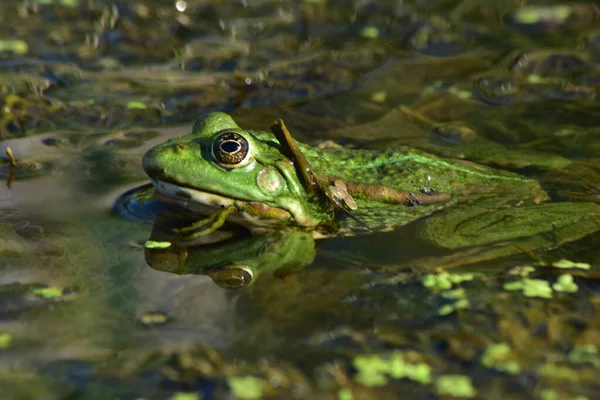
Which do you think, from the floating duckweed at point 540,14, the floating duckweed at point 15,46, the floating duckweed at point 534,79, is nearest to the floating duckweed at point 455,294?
the floating duckweed at point 534,79

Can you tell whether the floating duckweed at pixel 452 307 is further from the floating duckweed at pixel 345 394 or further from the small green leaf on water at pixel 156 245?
the small green leaf on water at pixel 156 245

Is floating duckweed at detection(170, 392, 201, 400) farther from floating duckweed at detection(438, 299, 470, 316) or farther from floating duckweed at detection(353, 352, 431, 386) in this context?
floating duckweed at detection(438, 299, 470, 316)

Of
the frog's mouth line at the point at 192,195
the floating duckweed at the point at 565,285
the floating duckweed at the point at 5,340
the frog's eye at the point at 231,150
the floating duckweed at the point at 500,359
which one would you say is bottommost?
the floating duckweed at the point at 5,340

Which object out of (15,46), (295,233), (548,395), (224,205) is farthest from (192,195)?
(15,46)

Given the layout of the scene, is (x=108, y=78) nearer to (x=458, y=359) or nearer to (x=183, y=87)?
(x=183, y=87)

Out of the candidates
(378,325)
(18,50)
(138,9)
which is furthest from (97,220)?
(138,9)

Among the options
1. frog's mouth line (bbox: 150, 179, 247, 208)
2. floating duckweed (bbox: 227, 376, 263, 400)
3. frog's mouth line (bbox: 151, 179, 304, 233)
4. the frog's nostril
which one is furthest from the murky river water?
the frog's nostril
